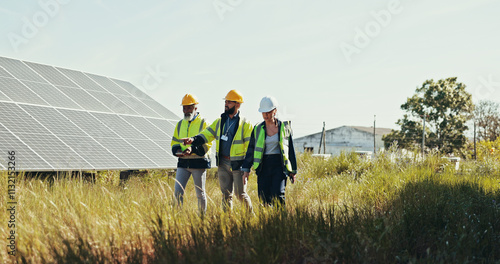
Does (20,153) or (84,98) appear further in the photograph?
(84,98)

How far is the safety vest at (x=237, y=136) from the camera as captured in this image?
728 cm

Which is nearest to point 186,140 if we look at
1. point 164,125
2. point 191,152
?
point 191,152

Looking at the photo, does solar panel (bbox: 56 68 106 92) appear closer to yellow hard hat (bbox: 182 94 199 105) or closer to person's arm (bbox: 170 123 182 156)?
person's arm (bbox: 170 123 182 156)

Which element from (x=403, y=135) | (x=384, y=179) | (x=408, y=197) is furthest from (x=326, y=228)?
(x=403, y=135)

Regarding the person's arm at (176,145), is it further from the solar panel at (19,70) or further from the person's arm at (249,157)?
the solar panel at (19,70)

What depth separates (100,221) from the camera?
5133 mm

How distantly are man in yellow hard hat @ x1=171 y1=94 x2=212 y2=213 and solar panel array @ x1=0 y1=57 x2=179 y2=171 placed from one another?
2.98m

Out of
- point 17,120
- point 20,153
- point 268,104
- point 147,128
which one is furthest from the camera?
point 147,128

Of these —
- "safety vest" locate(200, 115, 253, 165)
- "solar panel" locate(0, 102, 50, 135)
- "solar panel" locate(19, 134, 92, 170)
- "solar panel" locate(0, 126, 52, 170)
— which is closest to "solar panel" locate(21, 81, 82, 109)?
"solar panel" locate(0, 102, 50, 135)

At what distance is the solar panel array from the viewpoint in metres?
9.91

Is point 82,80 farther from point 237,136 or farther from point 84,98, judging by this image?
point 237,136

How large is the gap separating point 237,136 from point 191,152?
800mm

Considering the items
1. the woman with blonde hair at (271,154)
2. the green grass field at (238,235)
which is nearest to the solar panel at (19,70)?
the green grass field at (238,235)

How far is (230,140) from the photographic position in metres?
7.38
